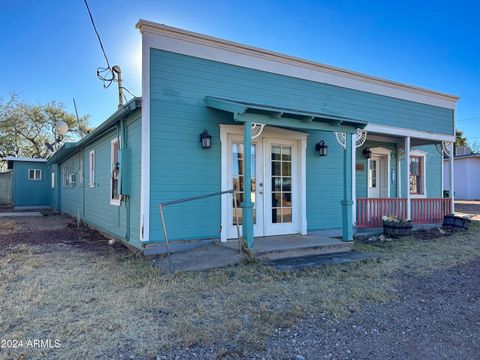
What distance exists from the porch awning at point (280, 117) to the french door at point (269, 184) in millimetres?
860

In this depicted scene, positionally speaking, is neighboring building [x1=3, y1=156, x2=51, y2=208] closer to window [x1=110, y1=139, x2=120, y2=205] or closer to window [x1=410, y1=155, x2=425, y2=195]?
window [x1=110, y1=139, x2=120, y2=205]

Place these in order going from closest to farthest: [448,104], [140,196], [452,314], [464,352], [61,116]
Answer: [464,352]
[452,314]
[140,196]
[448,104]
[61,116]

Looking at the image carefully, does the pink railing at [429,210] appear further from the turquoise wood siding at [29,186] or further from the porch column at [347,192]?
the turquoise wood siding at [29,186]

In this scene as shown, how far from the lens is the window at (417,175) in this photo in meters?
10.1

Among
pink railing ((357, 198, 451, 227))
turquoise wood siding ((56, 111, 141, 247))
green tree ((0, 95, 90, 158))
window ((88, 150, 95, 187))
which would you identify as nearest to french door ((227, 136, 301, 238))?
turquoise wood siding ((56, 111, 141, 247))

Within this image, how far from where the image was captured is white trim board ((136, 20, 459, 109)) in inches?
215

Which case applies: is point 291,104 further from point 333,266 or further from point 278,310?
point 278,310

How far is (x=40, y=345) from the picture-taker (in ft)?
8.26

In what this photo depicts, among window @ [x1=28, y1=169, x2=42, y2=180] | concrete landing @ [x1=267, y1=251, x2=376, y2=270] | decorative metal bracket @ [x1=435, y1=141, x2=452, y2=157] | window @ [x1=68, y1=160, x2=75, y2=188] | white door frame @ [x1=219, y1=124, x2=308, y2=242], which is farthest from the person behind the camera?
window @ [x1=28, y1=169, x2=42, y2=180]

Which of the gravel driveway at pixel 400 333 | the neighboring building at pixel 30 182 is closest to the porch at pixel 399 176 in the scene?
the gravel driveway at pixel 400 333

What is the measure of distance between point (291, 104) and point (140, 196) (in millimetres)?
3623

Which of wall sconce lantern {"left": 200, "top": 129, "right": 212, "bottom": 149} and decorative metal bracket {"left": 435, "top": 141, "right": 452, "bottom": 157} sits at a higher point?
decorative metal bracket {"left": 435, "top": 141, "right": 452, "bottom": 157}

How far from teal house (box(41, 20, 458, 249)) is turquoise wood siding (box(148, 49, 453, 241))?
18 millimetres

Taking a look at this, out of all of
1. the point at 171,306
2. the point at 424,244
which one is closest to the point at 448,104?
the point at 424,244
